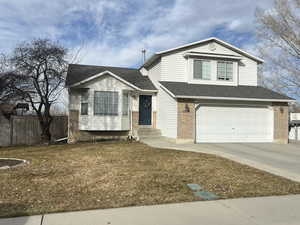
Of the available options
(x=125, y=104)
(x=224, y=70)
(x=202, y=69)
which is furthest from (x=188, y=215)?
(x=224, y=70)

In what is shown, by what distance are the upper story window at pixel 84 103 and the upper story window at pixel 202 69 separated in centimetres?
696

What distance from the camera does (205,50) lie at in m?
17.2

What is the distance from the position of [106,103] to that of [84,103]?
4.25 feet

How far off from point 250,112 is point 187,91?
13.4 feet

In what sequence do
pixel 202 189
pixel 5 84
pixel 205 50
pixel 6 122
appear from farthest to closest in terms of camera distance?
pixel 205 50
pixel 6 122
pixel 5 84
pixel 202 189

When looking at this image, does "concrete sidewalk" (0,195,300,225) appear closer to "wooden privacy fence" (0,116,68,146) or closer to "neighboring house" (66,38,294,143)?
"neighboring house" (66,38,294,143)

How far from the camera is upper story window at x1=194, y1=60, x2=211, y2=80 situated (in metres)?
16.7

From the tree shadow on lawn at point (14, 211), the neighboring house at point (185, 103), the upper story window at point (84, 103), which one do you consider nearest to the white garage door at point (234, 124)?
the neighboring house at point (185, 103)

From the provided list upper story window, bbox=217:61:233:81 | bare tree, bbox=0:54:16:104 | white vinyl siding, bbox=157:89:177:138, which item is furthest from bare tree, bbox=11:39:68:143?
upper story window, bbox=217:61:233:81

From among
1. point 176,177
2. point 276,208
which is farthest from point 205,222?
point 176,177

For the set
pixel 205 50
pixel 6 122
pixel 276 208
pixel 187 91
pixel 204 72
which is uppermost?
pixel 205 50

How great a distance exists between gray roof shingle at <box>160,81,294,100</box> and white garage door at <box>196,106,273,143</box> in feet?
2.43

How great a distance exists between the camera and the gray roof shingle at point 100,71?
1659 centimetres

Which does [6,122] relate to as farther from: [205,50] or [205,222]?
[205,222]
